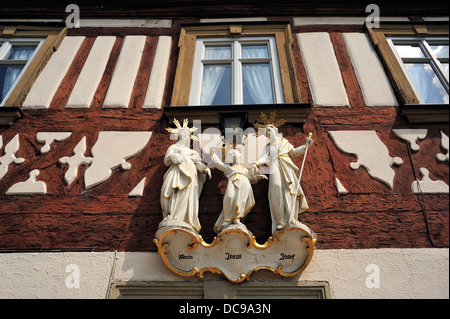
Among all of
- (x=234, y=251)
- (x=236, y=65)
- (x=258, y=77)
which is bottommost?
(x=234, y=251)

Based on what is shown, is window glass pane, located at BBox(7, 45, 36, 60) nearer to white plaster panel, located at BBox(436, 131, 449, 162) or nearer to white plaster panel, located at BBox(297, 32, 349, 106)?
white plaster panel, located at BBox(297, 32, 349, 106)

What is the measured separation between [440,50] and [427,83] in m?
1.08

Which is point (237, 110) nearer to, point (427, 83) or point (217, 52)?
point (217, 52)

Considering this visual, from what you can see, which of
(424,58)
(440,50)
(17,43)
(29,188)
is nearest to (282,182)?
(29,188)

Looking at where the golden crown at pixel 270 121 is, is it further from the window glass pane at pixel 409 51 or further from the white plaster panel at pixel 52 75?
the white plaster panel at pixel 52 75

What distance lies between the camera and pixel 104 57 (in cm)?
643

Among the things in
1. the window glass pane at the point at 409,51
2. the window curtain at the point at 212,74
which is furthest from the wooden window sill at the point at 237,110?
the window glass pane at the point at 409,51

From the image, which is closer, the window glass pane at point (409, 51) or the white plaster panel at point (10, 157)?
the white plaster panel at point (10, 157)

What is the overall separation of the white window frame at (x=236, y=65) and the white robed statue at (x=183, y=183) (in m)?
1.36

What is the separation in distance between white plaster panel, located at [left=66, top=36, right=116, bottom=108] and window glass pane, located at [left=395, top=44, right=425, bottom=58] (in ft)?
16.6

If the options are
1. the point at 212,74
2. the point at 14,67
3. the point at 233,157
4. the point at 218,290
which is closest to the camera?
the point at 218,290

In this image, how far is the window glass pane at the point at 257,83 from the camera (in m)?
5.86

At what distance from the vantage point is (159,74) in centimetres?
610

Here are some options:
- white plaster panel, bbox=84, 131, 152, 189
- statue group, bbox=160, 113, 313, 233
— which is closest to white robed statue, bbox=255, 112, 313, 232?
statue group, bbox=160, 113, 313, 233
